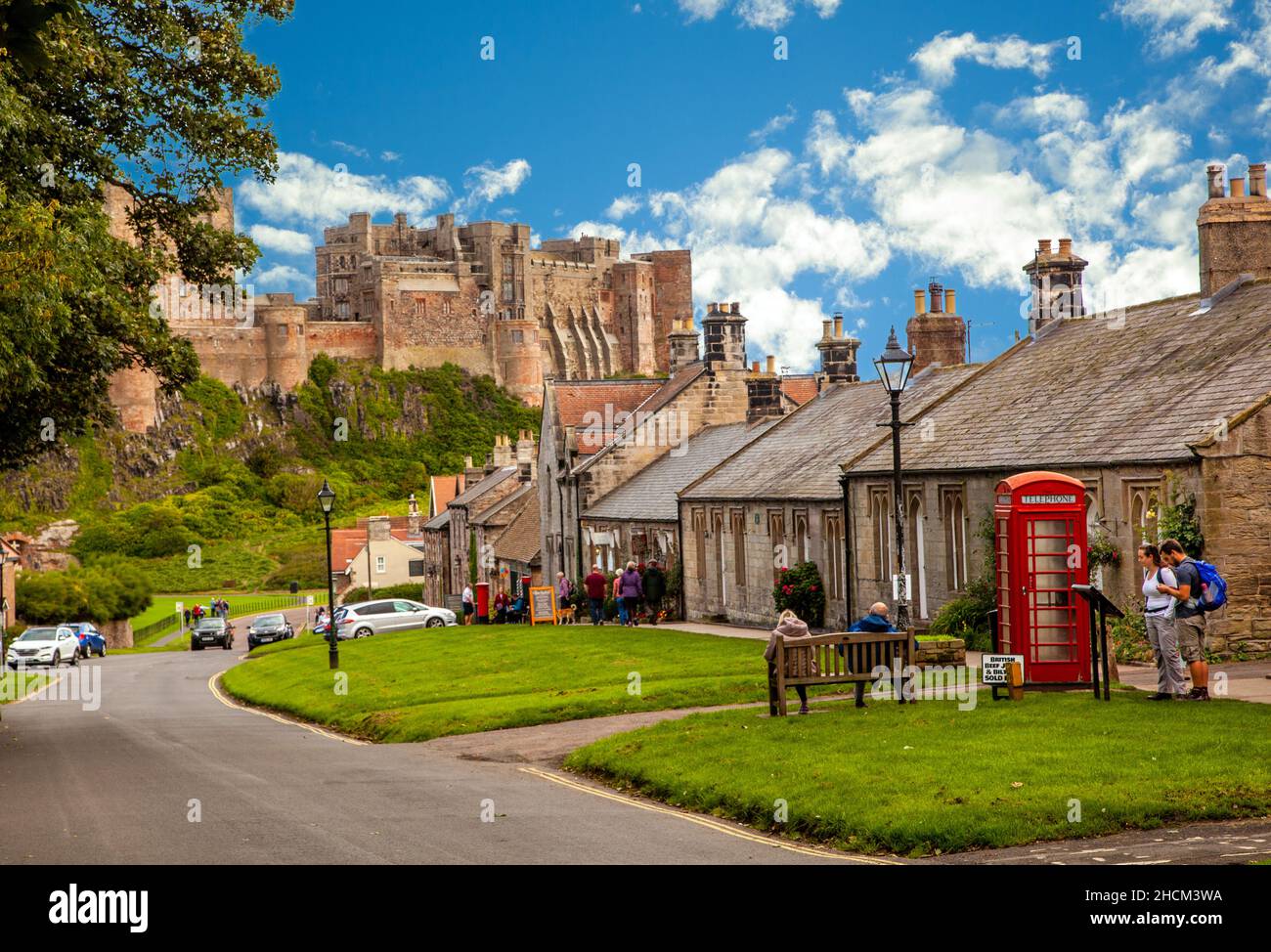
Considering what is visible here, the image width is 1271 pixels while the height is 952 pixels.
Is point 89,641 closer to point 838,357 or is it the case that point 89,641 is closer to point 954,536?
point 838,357

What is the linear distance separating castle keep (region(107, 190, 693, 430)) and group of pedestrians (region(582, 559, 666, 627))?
8586 centimetres

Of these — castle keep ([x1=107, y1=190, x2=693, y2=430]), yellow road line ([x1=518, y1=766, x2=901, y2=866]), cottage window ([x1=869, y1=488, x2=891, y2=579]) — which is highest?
castle keep ([x1=107, y1=190, x2=693, y2=430])

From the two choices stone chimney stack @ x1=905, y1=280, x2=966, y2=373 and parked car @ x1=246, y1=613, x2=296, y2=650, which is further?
parked car @ x1=246, y1=613, x2=296, y2=650

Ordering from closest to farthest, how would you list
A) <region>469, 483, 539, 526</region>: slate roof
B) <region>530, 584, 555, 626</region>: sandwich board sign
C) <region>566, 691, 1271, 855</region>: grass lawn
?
1. <region>566, 691, 1271, 855</region>: grass lawn
2. <region>530, 584, 555, 626</region>: sandwich board sign
3. <region>469, 483, 539, 526</region>: slate roof

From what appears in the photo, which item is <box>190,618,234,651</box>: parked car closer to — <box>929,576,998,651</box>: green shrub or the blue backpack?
<box>929,576,998,651</box>: green shrub

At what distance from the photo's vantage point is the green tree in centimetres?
1884

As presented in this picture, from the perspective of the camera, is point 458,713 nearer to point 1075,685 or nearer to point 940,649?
point 940,649

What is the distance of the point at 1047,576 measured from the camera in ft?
60.0

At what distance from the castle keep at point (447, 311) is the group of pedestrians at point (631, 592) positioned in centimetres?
8586

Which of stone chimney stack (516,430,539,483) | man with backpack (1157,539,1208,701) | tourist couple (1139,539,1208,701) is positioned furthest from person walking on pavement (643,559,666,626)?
stone chimney stack (516,430,539,483)

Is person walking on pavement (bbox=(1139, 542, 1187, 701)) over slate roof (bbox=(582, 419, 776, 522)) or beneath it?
beneath

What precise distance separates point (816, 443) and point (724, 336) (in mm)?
12898

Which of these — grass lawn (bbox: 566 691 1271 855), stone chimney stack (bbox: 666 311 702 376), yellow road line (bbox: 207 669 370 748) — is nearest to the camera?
grass lawn (bbox: 566 691 1271 855)
